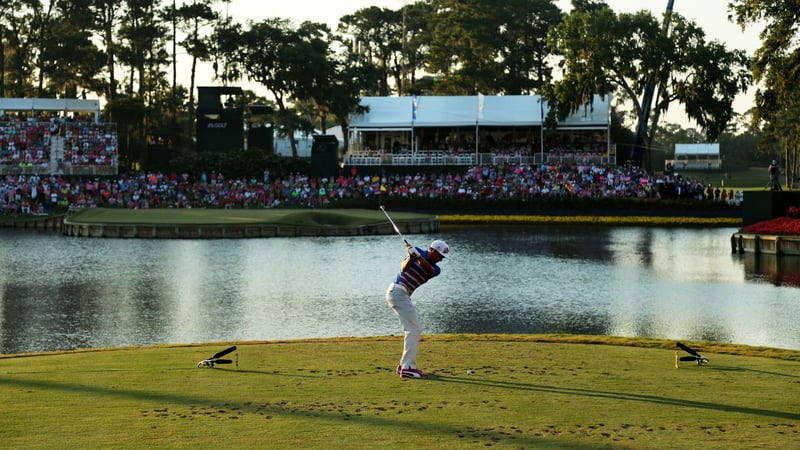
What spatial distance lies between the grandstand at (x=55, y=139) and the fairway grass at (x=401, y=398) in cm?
5329

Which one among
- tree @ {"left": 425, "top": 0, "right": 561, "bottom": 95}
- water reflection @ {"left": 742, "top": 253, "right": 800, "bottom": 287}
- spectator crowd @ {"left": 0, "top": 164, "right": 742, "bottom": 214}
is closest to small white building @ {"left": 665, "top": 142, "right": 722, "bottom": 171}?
tree @ {"left": 425, "top": 0, "right": 561, "bottom": 95}

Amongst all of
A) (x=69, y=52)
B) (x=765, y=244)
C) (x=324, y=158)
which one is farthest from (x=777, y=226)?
(x=69, y=52)

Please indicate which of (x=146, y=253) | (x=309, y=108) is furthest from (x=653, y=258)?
(x=309, y=108)

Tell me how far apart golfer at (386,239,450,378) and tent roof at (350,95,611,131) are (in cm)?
6206

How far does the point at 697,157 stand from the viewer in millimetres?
130750

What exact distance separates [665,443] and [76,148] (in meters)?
65.2

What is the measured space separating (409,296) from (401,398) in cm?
184

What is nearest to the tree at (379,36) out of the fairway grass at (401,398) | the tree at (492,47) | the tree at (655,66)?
the tree at (492,47)

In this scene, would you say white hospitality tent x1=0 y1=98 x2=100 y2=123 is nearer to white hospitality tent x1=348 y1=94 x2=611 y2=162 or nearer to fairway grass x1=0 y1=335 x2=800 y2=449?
white hospitality tent x1=348 y1=94 x2=611 y2=162

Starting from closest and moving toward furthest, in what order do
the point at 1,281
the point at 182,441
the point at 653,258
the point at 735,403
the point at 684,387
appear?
the point at 182,441
the point at 735,403
the point at 684,387
the point at 1,281
the point at 653,258

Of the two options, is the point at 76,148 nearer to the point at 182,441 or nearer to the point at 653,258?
the point at 653,258

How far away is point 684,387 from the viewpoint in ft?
44.2

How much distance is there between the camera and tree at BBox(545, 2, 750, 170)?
7431 centimetres

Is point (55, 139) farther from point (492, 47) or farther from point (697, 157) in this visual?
point (697, 157)
